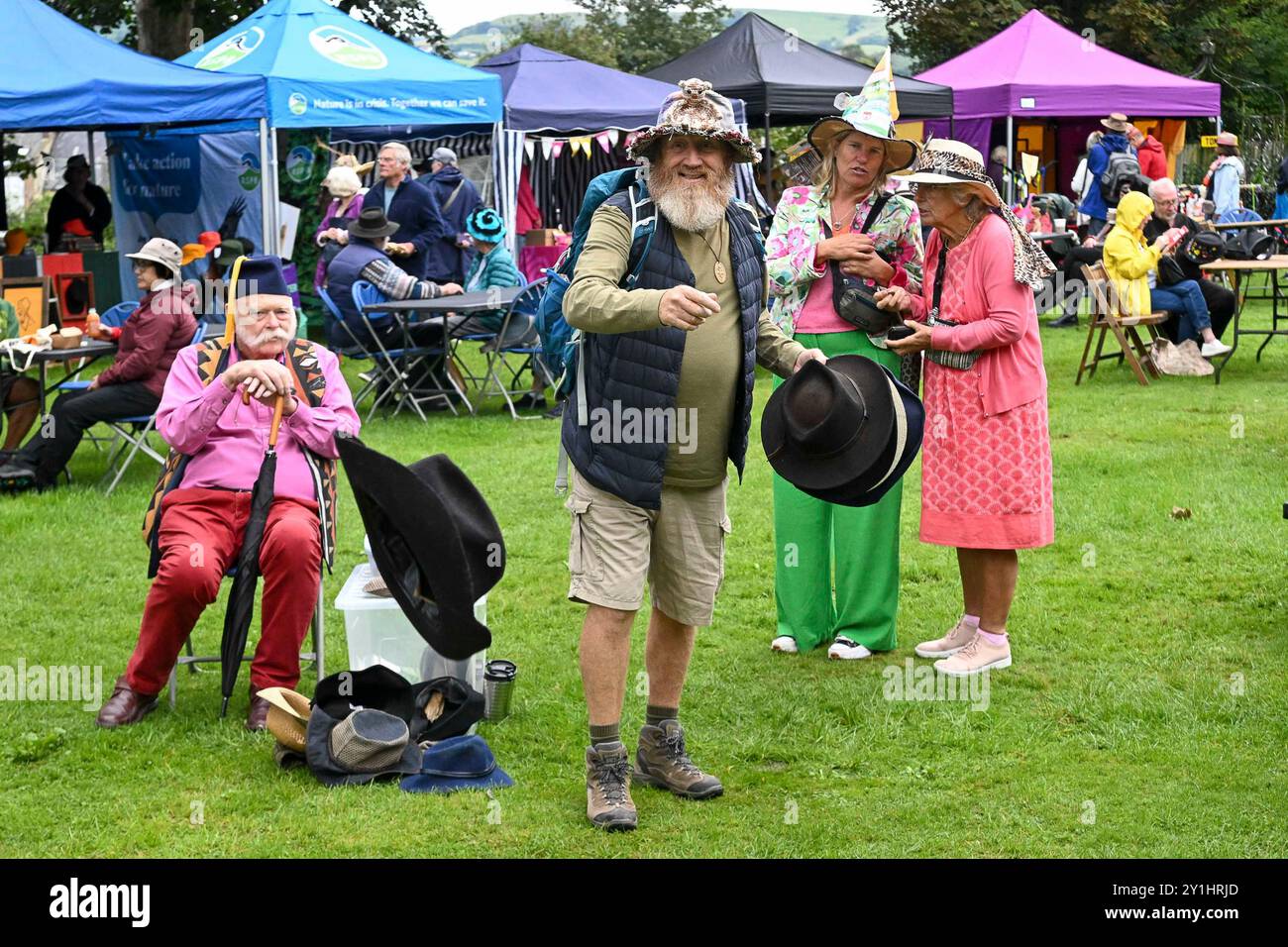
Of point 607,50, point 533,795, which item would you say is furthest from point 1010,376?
point 607,50

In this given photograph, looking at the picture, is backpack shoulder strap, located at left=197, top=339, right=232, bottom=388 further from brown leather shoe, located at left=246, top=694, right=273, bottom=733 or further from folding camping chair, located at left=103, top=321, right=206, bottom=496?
folding camping chair, located at left=103, top=321, right=206, bottom=496

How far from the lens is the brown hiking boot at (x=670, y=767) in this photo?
434cm

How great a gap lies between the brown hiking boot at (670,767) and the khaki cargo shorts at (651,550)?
37 centimetres

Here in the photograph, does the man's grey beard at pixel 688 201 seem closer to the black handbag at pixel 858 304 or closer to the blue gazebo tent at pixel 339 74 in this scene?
the black handbag at pixel 858 304

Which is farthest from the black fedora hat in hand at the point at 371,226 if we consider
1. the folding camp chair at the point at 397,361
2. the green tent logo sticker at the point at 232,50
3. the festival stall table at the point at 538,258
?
the festival stall table at the point at 538,258

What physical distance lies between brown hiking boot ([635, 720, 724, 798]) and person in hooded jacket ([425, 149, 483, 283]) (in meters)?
8.16

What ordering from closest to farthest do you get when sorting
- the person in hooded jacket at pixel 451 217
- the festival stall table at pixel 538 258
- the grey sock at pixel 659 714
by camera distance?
the grey sock at pixel 659 714 < the person in hooded jacket at pixel 451 217 < the festival stall table at pixel 538 258

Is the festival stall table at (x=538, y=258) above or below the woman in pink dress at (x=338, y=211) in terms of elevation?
below

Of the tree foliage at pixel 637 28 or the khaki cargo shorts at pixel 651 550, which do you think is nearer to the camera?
the khaki cargo shorts at pixel 651 550

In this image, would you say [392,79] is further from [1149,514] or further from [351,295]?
[1149,514]

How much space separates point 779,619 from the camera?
5.89m

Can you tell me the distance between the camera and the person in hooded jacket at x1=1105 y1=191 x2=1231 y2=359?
1217cm

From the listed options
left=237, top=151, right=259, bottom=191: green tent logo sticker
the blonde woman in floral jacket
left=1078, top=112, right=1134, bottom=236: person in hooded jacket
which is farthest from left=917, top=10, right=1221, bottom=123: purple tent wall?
the blonde woman in floral jacket

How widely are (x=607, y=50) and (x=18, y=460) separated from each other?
40.8 metres
